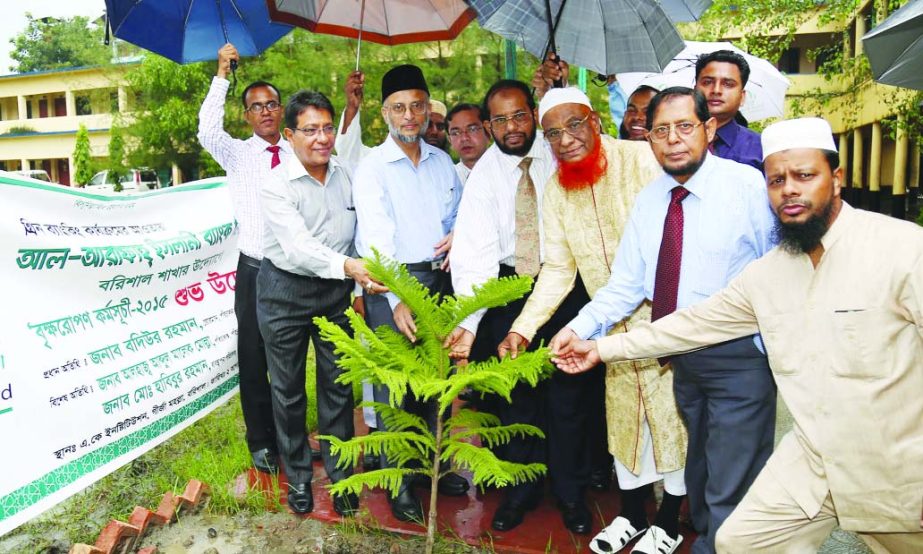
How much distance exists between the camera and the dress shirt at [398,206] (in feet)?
13.9

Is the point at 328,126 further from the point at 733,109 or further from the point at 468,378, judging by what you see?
the point at 733,109

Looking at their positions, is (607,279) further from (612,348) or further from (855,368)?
(855,368)

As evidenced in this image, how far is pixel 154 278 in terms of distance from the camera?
16.0 feet

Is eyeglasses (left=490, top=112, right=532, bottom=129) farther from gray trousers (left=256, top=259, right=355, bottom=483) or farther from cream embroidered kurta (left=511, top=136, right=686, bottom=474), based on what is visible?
gray trousers (left=256, top=259, right=355, bottom=483)

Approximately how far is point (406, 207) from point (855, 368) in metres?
2.55

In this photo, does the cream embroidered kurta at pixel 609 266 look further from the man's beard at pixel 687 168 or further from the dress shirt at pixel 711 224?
the man's beard at pixel 687 168

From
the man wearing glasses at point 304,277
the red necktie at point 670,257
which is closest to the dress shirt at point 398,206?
the man wearing glasses at point 304,277

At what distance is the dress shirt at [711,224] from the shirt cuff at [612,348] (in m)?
0.19

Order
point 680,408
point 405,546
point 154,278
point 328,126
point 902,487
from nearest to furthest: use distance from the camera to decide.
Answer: point 902,487
point 680,408
point 405,546
point 328,126
point 154,278

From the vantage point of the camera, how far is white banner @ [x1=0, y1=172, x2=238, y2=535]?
12.6 feet

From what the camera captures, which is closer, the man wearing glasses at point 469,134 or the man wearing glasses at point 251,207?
the man wearing glasses at point 251,207

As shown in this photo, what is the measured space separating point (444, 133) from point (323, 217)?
2.41 meters

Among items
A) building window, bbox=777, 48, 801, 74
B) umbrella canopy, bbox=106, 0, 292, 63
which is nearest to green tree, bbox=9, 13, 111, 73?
building window, bbox=777, 48, 801, 74

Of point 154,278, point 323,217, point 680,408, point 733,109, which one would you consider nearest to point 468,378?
point 680,408
